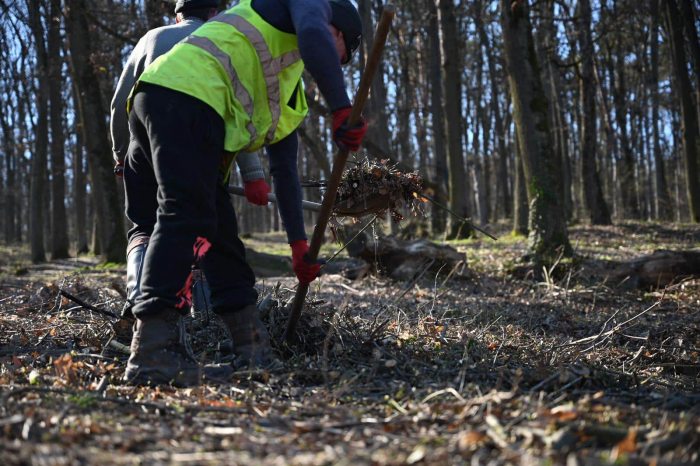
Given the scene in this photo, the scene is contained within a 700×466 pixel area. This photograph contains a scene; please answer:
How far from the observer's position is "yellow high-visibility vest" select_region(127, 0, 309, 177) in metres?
2.45

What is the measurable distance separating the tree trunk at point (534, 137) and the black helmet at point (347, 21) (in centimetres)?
555

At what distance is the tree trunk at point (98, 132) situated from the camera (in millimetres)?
Result: 10102

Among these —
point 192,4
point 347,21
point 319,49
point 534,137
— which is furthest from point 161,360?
point 534,137

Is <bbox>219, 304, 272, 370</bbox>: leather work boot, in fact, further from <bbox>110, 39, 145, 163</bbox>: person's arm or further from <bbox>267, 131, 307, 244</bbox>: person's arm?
<bbox>110, 39, 145, 163</bbox>: person's arm

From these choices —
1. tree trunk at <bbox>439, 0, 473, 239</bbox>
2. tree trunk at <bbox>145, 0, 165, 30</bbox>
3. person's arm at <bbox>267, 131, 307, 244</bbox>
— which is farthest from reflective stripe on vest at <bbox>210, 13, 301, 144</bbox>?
tree trunk at <bbox>439, 0, 473, 239</bbox>

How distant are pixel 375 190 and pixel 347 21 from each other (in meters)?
0.92

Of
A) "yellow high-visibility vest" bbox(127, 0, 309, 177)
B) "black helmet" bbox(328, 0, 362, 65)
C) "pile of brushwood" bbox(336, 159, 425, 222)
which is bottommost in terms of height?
"pile of brushwood" bbox(336, 159, 425, 222)

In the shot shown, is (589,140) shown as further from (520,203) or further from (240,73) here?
(240,73)

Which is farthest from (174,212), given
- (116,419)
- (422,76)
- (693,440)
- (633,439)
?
(422,76)

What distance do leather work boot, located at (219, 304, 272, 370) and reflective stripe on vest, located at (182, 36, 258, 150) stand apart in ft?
3.02

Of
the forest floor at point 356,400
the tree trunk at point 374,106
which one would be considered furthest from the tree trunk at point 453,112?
the forest floor at point 356,400

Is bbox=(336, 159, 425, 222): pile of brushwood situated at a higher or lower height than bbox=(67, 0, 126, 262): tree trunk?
lower

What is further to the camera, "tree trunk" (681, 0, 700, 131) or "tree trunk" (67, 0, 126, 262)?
"tree trunk" (681, 0, 700, 131)

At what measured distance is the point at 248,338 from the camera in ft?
9.34
